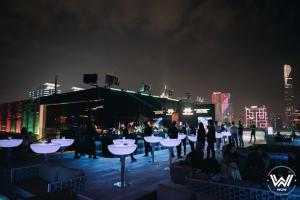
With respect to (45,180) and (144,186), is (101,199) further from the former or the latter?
(45,180)

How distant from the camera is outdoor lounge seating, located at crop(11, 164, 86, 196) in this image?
5066 mm

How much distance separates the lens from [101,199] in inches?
199

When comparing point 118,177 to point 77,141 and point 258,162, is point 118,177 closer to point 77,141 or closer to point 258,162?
point 258,162

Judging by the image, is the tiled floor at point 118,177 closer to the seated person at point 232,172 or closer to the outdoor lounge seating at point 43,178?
the outdoor lounge seating at point 43,178

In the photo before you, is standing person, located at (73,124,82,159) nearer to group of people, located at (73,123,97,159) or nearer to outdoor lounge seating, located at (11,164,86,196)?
group of people, located at (73,123,97,159)

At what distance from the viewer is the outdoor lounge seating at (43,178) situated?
16.6 feet

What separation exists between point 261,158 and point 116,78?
1819cm

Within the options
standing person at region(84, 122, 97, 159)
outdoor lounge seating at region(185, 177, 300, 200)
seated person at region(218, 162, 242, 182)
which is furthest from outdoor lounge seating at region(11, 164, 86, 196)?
standing person at region(84, 122, 97, 159)

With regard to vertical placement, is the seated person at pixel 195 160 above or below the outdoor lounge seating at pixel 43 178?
above

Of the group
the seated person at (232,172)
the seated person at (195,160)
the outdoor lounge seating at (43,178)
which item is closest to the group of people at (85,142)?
the outdoor lounge seating at (43,178)

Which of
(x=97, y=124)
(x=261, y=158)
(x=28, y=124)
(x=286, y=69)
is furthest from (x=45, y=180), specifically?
(x=286, y=69)

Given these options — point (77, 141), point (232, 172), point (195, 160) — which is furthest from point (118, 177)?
point (77, 141)

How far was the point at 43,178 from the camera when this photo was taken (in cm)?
614

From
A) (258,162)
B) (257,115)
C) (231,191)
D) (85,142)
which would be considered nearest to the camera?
(231,191)
